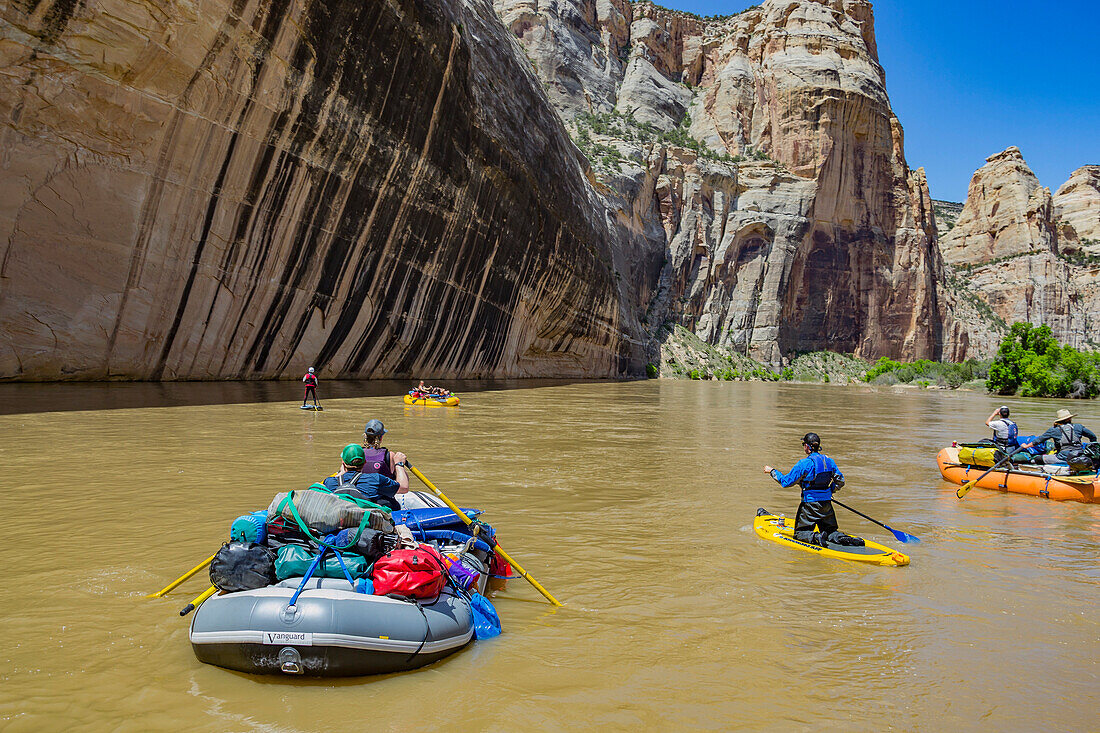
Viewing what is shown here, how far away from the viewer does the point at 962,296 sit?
110 metres

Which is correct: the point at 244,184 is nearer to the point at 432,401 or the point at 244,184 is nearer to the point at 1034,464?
the point at 432,401

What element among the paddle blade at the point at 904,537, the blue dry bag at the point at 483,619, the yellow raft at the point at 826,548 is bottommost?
the blue dry bag at the point at 483,619

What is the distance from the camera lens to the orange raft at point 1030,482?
1057 cm

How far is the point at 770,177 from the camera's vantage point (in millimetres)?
92500

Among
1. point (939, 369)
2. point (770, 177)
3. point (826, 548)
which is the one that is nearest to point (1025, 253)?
point (939, 369)

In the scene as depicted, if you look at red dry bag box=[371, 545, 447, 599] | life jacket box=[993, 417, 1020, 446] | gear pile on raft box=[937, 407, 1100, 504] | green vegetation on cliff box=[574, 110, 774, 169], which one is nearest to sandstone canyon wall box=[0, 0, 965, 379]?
green vegetation on cliff box=[574, 110, 774, 169]

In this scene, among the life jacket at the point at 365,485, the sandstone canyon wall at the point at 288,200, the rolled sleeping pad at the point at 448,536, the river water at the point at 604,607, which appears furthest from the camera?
the sandstone canyon wall at the point at 288,200

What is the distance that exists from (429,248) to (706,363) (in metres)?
60.1

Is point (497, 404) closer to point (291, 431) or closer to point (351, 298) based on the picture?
point (351, 298)

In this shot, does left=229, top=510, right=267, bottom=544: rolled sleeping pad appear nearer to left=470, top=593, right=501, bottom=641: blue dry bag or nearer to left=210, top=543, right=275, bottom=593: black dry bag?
left=210, top=543, right=275, bottom=593: black dry bag

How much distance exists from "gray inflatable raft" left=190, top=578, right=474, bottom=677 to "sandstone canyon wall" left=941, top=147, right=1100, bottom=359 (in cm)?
11812

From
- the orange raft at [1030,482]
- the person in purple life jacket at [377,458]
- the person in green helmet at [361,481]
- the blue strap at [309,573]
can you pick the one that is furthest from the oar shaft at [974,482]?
the blue strap at [309,573]

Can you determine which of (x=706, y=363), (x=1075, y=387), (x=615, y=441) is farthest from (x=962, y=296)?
(x=615, y=441)

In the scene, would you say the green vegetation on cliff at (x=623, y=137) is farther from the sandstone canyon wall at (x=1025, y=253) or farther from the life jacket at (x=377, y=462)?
the life jacket at (x=377, y=462)
